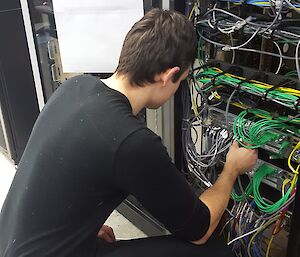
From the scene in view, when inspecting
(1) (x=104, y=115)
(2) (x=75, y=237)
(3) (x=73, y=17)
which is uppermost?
(3) (x=73, y=17)

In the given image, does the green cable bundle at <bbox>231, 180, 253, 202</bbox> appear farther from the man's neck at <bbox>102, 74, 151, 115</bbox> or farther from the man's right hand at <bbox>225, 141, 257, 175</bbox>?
the man's neck at <bbox>102, 74, 151, 115</bbox>

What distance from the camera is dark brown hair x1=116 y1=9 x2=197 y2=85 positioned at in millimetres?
946

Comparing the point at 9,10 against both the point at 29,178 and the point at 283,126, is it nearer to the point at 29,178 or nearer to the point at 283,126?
the point at 29,178

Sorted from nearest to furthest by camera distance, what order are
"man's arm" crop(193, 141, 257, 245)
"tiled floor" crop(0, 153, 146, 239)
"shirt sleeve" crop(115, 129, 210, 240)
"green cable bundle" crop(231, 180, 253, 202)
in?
"shirt sleeve" crop(115, 129, 210, 240)
"man's arm" crop(193, 141, 257, 245)
"green cable bundle" crop(231, 180, 253, 202)
"tiled floor" crop(0, 153, 146, 239)

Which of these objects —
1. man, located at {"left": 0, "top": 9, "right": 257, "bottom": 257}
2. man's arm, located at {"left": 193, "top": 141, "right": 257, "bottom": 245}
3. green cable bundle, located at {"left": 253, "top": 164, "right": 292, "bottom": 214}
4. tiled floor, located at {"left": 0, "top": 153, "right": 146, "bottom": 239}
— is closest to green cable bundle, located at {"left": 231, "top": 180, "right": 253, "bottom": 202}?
green cable bundle, located at {"left": 253, "top": 164, "right": 292, "bottom": 214}

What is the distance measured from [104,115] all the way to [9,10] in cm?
133

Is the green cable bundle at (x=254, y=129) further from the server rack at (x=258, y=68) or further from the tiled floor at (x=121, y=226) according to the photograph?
the tiled floor at (x=121, y=226)

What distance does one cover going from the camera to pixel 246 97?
1.18 m

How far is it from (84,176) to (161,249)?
40cm

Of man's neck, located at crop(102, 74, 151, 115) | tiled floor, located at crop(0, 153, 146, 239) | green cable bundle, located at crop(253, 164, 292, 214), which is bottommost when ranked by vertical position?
tiled floor, located at crop(0, 153, 146, 239)

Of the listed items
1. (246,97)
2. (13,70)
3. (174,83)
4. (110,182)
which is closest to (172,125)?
Answer: (246,97)

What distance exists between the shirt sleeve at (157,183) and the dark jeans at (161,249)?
0.12 m

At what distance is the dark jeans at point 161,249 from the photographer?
3.80 ft

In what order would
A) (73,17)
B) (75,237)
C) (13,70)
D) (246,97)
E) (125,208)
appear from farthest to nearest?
(13,70) < (125,208) < (73,17) < (246,97) < (75,237)
